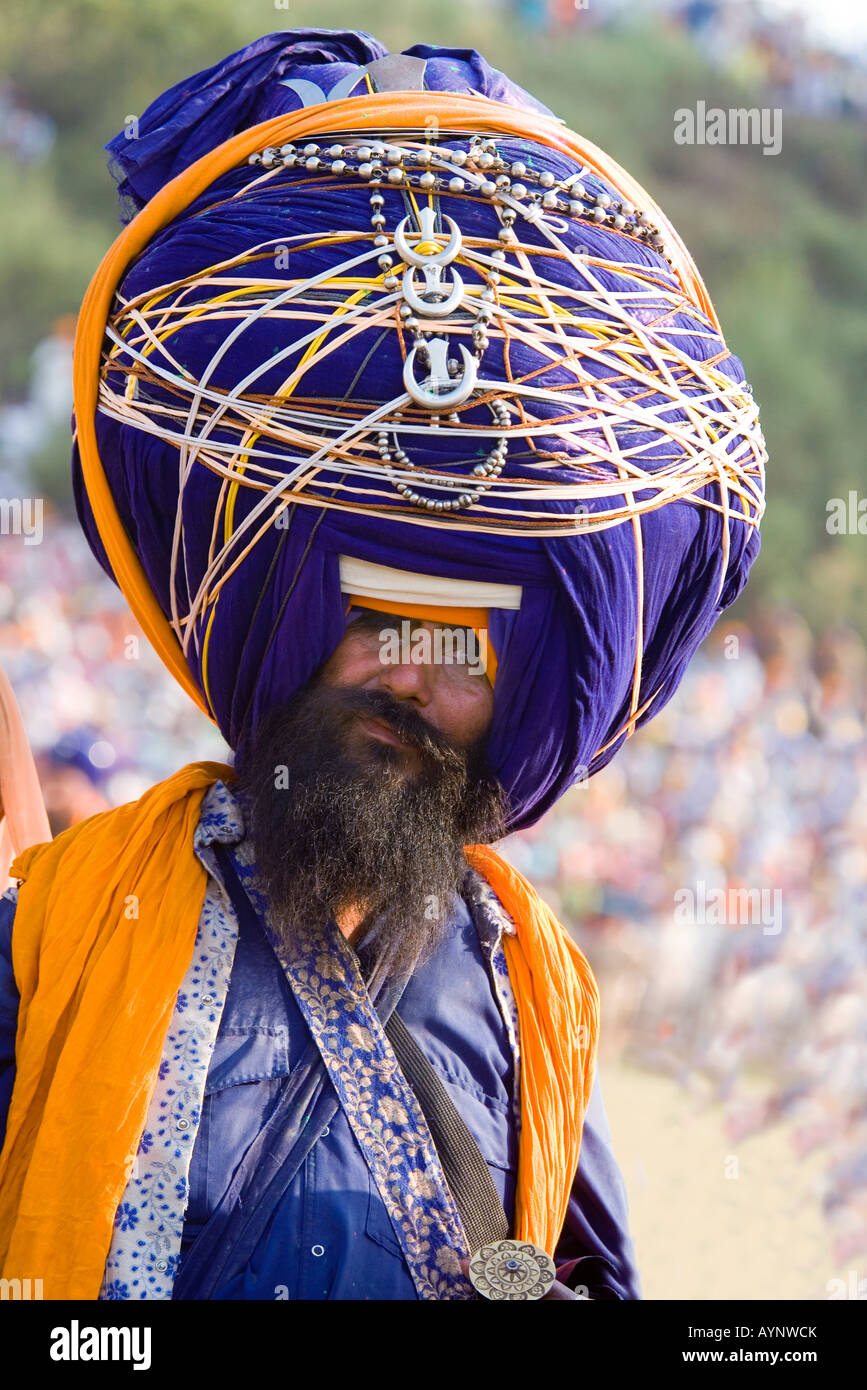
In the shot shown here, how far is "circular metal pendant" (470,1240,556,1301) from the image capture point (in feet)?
5.90

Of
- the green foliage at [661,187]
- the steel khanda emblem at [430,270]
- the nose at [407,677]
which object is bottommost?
the nose at [407,677]

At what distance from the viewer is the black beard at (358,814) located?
1993mm

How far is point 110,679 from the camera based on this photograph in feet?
30.2

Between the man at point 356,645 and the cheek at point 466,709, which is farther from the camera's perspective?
the cheek at point 466,709

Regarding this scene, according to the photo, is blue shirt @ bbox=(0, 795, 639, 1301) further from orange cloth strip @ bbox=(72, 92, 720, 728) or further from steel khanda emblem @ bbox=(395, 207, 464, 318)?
steel khanda emblem @ bbox=(395, 207, 464, 318)

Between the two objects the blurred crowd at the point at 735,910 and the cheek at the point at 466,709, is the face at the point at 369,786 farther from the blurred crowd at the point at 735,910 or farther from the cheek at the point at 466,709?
the blurred crowd at the point at 735,910

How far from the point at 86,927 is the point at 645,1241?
5.64 metres

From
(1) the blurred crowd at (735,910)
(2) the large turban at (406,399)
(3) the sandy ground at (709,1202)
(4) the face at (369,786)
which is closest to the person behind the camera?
(2) the large turban at (406,399)

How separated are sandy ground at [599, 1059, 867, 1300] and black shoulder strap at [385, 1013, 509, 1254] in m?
4.99

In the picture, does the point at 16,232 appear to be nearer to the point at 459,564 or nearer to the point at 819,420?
the point at 819,420

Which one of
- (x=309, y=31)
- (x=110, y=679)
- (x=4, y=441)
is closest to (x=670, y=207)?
(x=4, y=441)

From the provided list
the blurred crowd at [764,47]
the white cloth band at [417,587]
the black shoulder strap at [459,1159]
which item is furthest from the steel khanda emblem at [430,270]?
the blurred crowd at [764,47]

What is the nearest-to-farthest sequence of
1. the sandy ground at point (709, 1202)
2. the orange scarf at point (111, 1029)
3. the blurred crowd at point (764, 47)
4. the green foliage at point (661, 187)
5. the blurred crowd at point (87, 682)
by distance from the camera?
the orange scarf at point (111, 1029), the sandy ground at point (709, 1202), the blurred crowd at point (87, 682), the green foliage at point (661, 187), the blurred crowd at point (764, 47)

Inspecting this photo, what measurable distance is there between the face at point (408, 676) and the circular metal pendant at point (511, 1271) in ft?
1.98
